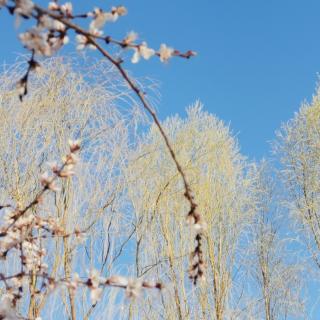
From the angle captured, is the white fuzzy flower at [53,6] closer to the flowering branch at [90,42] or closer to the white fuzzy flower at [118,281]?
the flowering branch at [90,42]

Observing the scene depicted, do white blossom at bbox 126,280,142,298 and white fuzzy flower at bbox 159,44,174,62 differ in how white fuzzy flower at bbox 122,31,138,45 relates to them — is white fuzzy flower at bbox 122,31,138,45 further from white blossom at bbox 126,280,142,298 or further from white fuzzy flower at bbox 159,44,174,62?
white blossom at bbox 126,280,142,298

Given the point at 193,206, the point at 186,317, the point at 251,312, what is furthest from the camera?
the point at 251,312

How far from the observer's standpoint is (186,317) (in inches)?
199

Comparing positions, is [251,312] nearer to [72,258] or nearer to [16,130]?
[72,258]

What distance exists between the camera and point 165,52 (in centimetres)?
109

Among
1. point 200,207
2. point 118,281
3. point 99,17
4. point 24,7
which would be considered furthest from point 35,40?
point 200,207

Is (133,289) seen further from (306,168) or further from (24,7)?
(306,168)

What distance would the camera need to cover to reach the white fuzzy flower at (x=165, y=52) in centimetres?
108

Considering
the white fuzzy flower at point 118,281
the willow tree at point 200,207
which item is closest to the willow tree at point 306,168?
the willow tree at point 200,207

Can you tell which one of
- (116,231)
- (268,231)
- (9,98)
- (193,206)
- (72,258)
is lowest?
(193,206)

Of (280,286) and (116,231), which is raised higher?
(280,286)

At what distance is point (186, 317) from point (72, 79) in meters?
2.70

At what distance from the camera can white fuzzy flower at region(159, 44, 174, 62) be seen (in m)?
1.08

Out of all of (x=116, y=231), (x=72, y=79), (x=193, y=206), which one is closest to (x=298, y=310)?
(x=116, y=231)
